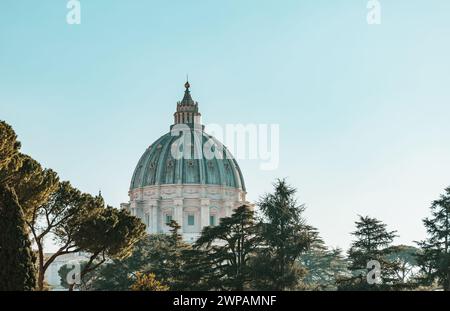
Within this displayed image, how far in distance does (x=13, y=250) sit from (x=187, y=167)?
10212 centimetres

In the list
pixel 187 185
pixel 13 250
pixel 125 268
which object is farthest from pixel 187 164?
pixel 13 250

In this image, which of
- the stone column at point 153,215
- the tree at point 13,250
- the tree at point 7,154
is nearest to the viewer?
the tree at point 13,250

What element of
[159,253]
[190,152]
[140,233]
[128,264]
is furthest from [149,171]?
[140,233]

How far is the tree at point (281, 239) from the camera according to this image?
122 feet

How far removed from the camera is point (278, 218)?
39.4 meters

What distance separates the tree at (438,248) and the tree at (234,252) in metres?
8.44

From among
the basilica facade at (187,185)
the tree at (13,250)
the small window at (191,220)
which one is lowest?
the tree at (13,250)

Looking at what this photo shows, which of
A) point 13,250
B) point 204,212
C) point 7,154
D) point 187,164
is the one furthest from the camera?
point 187,164

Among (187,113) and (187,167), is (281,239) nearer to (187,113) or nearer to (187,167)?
(187,167)

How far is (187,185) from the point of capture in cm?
12781

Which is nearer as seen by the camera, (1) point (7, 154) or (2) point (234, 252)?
(1) point (7, 154)

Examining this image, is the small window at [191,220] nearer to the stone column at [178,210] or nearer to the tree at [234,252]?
the stone column at [178,210]

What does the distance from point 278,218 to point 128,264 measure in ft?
94.9

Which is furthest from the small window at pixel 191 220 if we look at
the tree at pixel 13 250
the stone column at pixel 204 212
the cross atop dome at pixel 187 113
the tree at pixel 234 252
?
the tree at pixel 13 250
